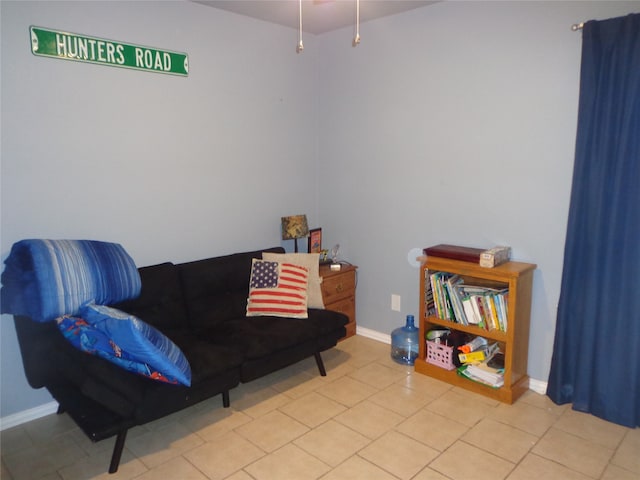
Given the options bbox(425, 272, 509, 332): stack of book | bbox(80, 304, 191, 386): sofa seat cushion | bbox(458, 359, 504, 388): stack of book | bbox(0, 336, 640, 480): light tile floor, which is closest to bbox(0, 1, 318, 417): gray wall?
bbox(0, 336, 640, 480): light tile floor

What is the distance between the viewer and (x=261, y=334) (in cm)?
282

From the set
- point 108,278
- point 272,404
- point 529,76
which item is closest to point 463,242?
point 529,76

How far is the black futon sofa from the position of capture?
6.87 ft

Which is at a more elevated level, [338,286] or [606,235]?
[606,235]

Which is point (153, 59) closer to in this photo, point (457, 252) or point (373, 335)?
point (457, 252)

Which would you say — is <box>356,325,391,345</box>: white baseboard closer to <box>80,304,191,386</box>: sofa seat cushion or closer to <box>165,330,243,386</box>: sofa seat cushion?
<box>165,330,243,386</box>: sofa seat cushion

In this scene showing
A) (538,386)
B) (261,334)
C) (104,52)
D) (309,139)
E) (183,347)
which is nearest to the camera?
(183,347)

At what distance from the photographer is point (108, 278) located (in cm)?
244

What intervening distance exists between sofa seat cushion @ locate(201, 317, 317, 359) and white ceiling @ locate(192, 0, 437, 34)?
2.06 meters

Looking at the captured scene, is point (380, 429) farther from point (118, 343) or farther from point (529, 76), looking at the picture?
point (529, 76)

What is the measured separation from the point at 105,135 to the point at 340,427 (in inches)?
85.5

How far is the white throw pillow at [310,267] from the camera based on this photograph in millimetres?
3281

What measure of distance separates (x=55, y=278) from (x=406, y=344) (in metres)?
2.32

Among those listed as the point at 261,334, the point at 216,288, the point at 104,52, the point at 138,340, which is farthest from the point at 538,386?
the point at 104,52
